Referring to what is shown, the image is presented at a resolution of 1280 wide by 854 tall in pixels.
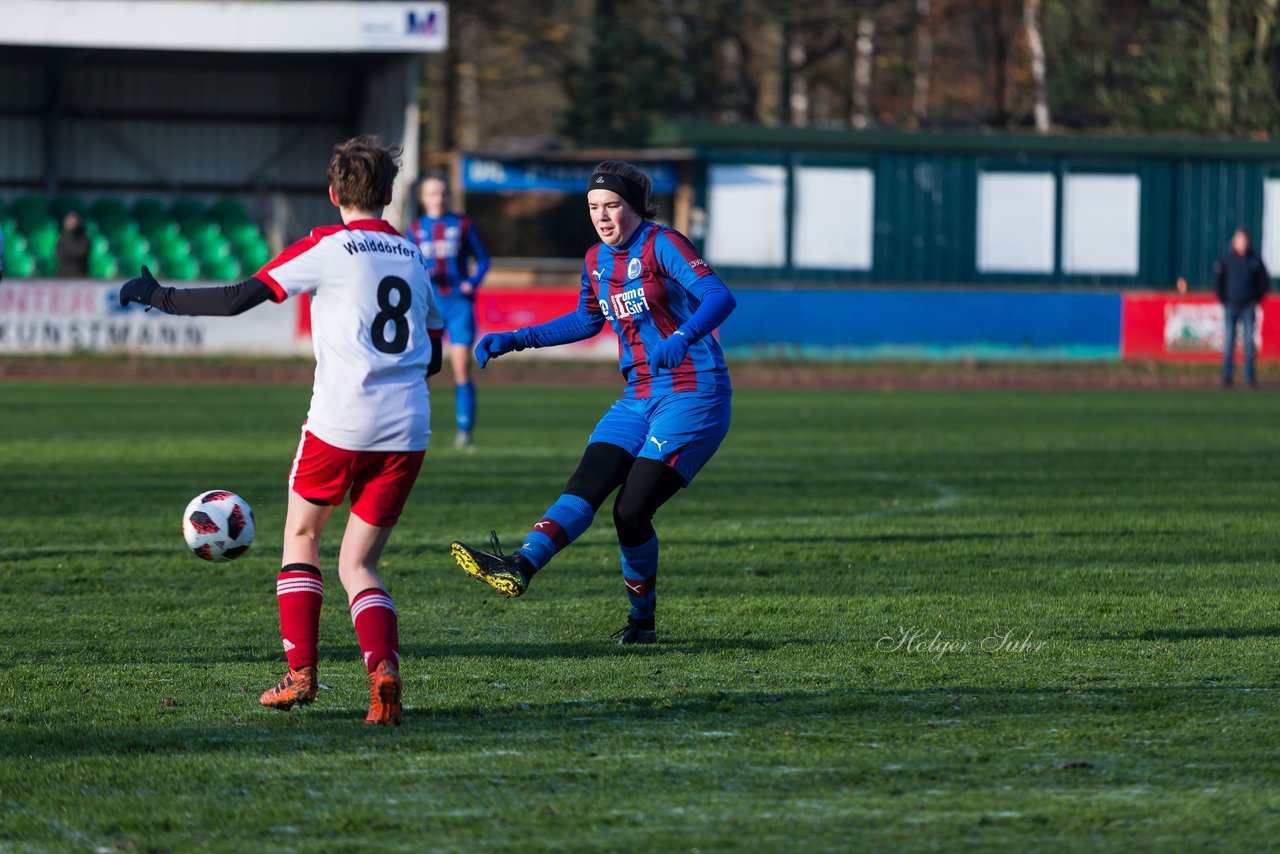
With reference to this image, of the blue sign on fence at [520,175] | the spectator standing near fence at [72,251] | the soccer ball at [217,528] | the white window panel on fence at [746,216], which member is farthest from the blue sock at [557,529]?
the white window panel on fence at [746,216]

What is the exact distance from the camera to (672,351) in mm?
6805

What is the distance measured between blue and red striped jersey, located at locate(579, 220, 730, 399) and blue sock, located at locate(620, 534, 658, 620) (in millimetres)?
602

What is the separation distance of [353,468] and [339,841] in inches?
61.3

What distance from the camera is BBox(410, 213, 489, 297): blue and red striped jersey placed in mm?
15562

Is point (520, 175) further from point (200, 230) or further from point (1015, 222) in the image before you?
point (1015, 222)

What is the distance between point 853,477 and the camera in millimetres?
13797

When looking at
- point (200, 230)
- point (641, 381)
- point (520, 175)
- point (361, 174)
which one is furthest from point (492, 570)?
point (200, 230)

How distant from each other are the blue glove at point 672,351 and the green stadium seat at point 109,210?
1080 inches

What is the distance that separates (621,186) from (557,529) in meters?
1.32

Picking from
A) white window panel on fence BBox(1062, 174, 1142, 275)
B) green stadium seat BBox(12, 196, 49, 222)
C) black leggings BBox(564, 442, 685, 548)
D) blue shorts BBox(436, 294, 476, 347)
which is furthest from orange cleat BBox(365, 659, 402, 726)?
green stadium seat BBox(12, 196, 49, 222)

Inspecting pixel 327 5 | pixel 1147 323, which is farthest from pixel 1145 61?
pixel 327 5

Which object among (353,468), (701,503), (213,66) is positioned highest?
(213,66)

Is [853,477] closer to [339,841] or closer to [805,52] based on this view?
[339,841]

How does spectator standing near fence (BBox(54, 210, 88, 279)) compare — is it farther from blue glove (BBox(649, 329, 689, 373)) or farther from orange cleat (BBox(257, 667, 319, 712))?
orange cleat (BBox(257, 667, 319, 712))
